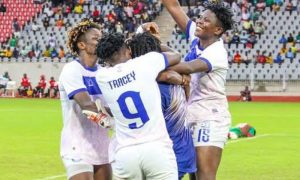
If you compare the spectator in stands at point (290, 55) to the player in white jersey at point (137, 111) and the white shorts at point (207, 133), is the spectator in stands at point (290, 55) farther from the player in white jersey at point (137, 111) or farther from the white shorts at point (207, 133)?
Answer: the player in white jersey at point (137, 111)

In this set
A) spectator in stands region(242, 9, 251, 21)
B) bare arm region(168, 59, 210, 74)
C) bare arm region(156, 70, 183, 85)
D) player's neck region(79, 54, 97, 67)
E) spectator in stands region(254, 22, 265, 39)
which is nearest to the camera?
bare arm region(156, 70, 183, 85)

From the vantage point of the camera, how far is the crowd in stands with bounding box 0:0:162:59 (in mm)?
43953

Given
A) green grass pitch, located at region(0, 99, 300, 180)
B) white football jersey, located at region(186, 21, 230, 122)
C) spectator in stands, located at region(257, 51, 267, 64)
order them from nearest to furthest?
1. white football jersey, located at region(186, 21, 230, 122)
2. green grass pitch, located at region(0, 99, 300, 180)
3. spectator in stands, located at region(257, 51, 267, 64)

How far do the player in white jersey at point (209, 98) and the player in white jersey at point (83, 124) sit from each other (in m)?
0.97

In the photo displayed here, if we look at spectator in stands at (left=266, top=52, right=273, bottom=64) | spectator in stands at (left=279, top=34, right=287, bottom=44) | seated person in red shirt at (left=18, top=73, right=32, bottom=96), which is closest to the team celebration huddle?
spectator in stands at (left=266, top=52, right=273, bottom=64)

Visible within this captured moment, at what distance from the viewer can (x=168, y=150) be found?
6.16m

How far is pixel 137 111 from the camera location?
608 cm

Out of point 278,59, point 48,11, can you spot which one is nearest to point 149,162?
point 278,59

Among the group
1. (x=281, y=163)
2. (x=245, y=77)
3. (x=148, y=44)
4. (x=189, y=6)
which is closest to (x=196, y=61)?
(x=148, y=44)

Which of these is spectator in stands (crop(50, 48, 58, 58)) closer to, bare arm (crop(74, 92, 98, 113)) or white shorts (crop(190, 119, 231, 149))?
white shorts (crop(190, 119, 231, 149))

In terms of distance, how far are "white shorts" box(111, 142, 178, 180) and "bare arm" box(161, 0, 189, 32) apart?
8.13 ft

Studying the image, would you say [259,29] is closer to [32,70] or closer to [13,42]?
[32,70]

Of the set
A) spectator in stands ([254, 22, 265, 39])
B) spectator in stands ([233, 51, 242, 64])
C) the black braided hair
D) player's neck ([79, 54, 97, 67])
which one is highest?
the black braided hair

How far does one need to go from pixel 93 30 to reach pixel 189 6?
36245mm
